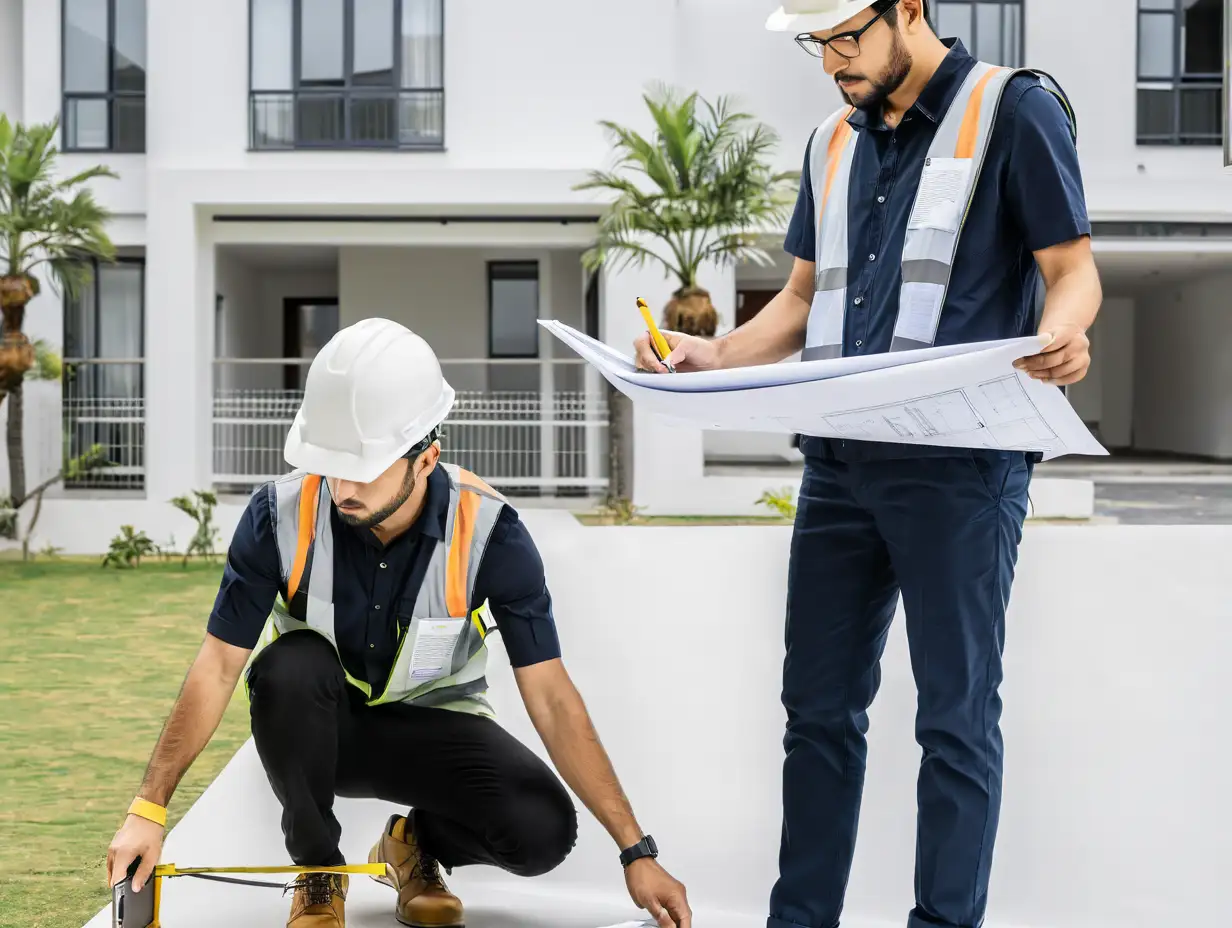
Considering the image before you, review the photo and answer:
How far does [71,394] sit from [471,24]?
17.7 feet

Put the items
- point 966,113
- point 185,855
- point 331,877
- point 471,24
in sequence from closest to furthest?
point 966,113
point 331,877
point 185,855
point 471,24

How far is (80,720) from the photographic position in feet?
16.4

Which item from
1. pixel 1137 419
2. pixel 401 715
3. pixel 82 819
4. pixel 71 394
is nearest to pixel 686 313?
pixel 71 394

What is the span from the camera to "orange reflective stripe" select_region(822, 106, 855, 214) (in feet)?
6.90

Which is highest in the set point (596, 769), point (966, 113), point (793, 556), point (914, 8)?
point (914, 8)

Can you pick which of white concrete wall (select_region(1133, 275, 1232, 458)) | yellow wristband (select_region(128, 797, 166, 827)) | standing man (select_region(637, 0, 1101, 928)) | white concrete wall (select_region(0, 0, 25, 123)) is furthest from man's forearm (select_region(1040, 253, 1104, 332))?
white concrete wall (select_region(1133, 275, 1232, 458))

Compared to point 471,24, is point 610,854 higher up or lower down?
lower down

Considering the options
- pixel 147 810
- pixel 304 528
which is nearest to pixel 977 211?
pixel 304 528

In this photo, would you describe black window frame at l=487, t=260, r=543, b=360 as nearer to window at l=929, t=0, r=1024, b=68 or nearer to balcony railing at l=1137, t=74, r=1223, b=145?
window at l=929, t=0, r=1024, b=68

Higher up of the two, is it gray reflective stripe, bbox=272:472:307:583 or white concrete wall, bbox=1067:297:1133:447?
white concrete wall, bbox=1067:297:1133:447

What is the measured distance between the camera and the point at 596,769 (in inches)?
85.1

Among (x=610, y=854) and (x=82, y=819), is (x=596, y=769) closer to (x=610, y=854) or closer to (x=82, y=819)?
(x=610, y=854)

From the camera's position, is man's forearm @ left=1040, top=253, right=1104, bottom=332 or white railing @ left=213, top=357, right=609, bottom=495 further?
white railing @ left=213, top=357, right=609, bottom=495

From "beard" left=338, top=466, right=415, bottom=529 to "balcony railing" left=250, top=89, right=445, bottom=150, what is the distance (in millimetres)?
11525
